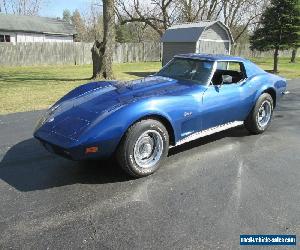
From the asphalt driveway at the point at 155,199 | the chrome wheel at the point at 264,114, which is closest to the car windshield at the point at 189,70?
the asphalt driveway at the point at 155,199

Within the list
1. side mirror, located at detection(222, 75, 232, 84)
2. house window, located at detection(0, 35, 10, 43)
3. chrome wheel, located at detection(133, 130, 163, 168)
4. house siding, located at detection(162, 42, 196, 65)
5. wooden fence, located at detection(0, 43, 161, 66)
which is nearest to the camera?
chrome wheel, located at detection(133, 130, 163, 168)

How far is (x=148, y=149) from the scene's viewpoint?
14.3 ft

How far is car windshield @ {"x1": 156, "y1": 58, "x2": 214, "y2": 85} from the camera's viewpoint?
207 inches

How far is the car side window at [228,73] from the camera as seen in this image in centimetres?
541

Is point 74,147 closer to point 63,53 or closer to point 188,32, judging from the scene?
point 188,32

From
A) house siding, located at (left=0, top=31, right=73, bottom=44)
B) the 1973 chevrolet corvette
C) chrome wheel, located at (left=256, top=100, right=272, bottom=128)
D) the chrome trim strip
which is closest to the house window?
house siding, located at (left=0, top=31, right=73, bottom=44)

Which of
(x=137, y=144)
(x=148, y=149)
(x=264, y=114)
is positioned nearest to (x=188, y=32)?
(x=264, y=114)

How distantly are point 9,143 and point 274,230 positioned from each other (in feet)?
14.1

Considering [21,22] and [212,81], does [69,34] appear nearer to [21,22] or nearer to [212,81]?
[21,22]

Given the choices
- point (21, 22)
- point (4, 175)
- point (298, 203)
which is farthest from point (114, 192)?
point (21, 22)

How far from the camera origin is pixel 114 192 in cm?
389

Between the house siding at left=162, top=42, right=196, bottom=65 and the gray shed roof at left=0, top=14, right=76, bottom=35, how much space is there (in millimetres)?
23864

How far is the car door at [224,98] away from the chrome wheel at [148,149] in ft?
2.94

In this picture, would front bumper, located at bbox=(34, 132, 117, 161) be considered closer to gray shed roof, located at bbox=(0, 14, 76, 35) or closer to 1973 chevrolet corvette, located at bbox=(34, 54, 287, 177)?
1973 chevrolet corvette, located at bbox=(34, 54, 287, 177)
